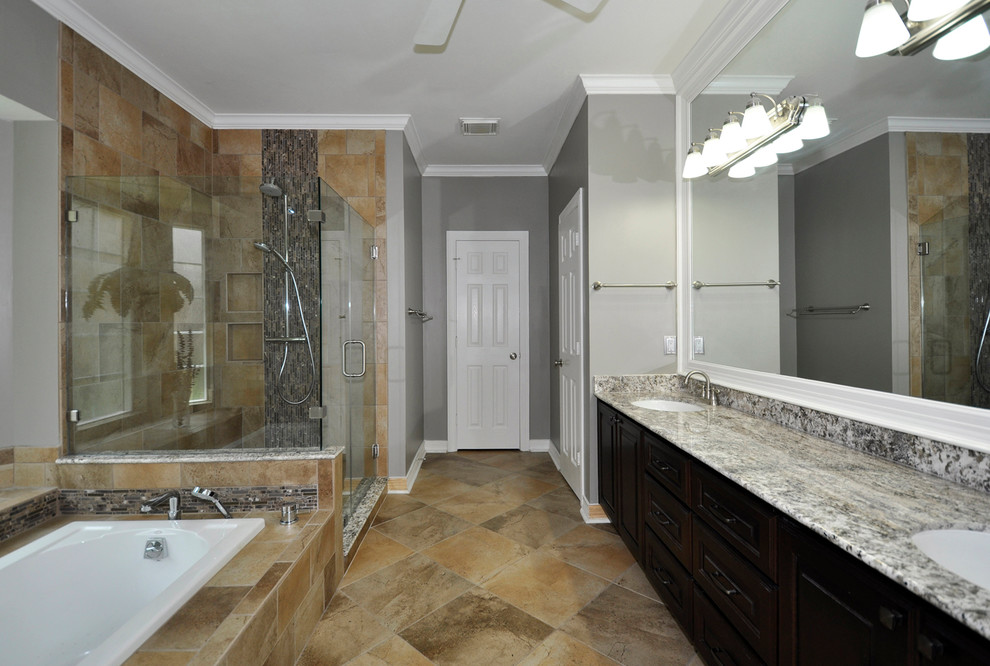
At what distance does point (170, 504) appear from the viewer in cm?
185

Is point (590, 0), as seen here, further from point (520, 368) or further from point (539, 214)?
point (520, 368)

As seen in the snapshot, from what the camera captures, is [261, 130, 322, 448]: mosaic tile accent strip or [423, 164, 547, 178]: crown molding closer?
[261, 130, 322, 448]: mosaic tile accent strip

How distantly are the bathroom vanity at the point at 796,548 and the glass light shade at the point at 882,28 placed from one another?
1208 millimetres

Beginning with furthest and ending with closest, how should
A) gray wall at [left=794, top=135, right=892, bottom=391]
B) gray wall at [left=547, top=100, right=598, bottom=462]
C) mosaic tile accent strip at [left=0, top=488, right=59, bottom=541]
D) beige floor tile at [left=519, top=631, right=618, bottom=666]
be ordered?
gray wall at [left=547, top=100, right=598, bottom=462], mosaic tile accent strip at [left=0, top=488, right=59, bottom=541], beige floor tile at [left=519, top=631, right=618, bottom=666], gray wall at [left=794, top=135, right=892, bottom=391]

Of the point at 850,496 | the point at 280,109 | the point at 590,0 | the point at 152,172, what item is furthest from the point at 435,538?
the point at 280,109

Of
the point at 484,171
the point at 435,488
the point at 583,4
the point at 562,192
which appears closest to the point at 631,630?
the point at 435,488

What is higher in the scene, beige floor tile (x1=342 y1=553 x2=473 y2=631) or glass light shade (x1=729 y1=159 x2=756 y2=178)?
glass light shade (x1=729 y1=159 x2=756 y2=178)

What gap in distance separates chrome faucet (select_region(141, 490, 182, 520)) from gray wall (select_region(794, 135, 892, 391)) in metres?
2.61

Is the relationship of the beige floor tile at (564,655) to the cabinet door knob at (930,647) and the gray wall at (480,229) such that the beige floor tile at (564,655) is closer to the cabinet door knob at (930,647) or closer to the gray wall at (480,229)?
the cabinet door knob at (930,647)

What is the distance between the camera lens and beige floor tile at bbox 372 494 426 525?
9.15ft

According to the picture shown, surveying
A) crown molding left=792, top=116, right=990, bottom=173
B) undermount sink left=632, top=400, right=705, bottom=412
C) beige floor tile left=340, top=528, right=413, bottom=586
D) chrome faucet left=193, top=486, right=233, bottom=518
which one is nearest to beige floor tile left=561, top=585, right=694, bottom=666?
undermount sink left=632, top=400, right=705, bottom=412

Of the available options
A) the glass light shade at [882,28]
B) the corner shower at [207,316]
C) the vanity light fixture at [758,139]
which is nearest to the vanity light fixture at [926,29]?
the glass light shade at [882,28]

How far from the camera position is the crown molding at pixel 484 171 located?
13.5 ft

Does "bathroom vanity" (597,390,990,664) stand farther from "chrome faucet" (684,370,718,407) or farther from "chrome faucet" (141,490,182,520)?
"chrome faucet" (141,490,182,520)
